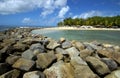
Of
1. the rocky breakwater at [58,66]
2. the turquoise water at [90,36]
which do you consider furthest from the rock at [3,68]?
the turquoise water at [90,36]

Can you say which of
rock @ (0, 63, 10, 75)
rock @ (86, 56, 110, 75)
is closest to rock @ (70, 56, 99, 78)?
rock @ (86, 56, 110, 75)

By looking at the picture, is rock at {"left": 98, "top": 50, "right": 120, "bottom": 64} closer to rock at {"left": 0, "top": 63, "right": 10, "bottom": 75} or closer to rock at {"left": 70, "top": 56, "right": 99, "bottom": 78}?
rock at {"left": 70, "top": 56, "right": 99, "bottom": 78}

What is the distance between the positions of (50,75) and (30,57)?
1.59m

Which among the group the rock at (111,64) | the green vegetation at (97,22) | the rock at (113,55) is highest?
the rock at (113,55)

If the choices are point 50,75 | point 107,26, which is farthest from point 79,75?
point 107,26

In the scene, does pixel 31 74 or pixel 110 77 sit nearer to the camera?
pixel 31 74

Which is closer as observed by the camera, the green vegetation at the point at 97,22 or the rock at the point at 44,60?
the rock at the point at 44,60

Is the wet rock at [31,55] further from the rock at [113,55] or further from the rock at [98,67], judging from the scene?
the rock at [113,55]

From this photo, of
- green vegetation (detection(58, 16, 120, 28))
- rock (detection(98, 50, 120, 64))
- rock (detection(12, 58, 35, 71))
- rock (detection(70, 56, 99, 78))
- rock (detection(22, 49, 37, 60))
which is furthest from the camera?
green vegetation (detection(58, 16, 120, 28))

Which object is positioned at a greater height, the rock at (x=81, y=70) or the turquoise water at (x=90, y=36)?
the rock at (x=81, y=70)

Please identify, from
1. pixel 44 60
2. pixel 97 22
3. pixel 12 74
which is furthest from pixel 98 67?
pixel 97 22

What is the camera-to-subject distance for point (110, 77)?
5820mm

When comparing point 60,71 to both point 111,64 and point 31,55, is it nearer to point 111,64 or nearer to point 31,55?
point 31,55

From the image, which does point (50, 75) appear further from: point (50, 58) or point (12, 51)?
point (12, 51)
